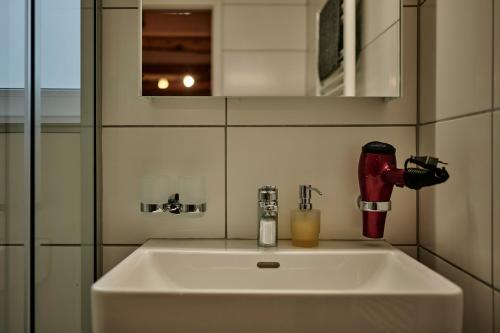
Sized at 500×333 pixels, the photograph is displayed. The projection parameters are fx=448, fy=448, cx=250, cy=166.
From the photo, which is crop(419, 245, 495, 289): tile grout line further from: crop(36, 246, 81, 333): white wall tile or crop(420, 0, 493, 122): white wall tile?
crop(36, 246, 81, 333): white wall tile

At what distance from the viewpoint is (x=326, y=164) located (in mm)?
1093

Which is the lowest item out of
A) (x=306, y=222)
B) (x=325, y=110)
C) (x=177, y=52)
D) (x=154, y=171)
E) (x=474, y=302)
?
(x=474, y=302)

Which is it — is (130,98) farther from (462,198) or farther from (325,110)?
(462,198)

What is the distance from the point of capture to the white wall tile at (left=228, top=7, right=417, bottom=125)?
1.09m

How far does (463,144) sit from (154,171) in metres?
0.69

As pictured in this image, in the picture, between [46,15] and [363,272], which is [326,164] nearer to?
[363,272]

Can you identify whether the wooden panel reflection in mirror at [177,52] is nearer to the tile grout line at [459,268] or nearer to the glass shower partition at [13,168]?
the glass shower partition at [13,168]

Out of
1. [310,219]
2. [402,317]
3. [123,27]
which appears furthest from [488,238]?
[123,27]

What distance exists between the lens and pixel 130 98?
110 cm

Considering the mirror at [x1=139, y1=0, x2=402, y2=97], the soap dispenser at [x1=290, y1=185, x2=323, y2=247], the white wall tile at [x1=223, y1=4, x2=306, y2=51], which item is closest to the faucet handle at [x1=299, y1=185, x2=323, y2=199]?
the soap dispenser at [x1=290, y1=185, x2=323, y2=247]

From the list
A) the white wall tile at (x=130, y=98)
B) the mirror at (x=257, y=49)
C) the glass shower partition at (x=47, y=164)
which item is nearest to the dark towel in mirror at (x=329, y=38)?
the mirror at (x=257, y=49)

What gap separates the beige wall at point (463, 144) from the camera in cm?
76

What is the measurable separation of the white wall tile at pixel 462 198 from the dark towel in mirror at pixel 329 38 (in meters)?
0.27

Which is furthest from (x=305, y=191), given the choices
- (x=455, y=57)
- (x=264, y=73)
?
(x=455, y=57)
